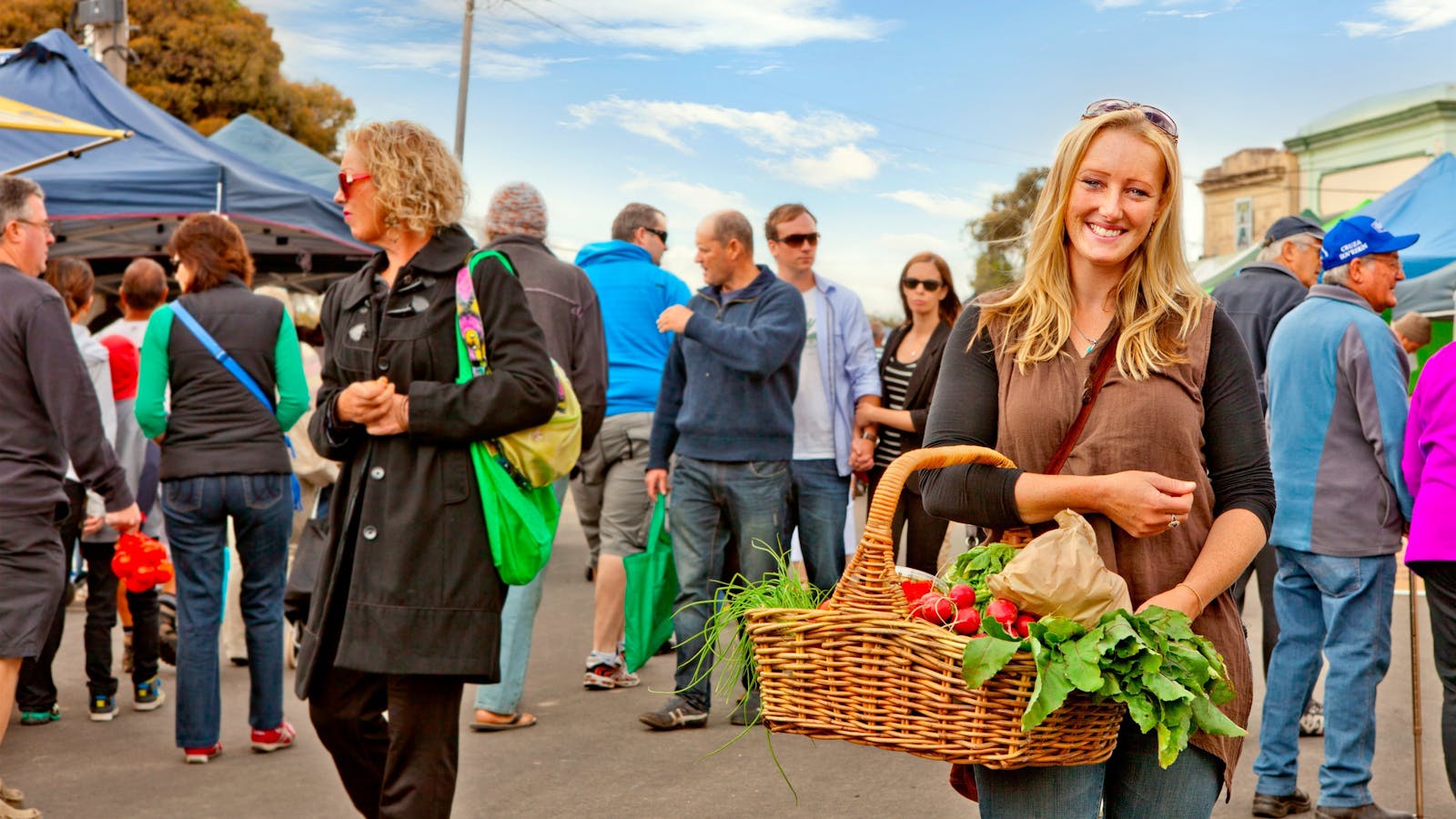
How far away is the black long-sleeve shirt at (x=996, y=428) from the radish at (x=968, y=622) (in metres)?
0.31

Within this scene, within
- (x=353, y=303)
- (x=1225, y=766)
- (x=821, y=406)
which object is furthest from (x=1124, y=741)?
(x=821, y=406)

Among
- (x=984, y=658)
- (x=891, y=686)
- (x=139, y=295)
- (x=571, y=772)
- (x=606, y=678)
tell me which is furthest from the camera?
(x=139, y=295)

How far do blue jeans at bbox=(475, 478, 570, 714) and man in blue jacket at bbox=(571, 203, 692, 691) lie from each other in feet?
2.63

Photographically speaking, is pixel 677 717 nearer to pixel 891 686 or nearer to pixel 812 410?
pixel 812 410

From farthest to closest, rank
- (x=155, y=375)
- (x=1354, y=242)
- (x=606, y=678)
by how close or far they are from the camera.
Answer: (x=606, y=678), (x=155, y=375), (x=1354, y=242)

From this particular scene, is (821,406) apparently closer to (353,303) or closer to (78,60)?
(353,303)

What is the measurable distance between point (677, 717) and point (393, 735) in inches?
110

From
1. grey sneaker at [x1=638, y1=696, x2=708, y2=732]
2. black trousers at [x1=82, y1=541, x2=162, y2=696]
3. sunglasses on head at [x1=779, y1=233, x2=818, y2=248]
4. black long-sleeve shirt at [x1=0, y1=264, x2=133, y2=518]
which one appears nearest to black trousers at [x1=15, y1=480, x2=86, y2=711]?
black trousers at [x1=82, y1=541, x2=162, y2=696]

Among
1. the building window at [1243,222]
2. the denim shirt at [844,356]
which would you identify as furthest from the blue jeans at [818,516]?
the building window at [1243,222]

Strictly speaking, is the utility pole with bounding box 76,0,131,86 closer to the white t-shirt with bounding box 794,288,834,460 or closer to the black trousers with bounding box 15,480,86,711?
the black trousers with bounding box 15,480,86,711

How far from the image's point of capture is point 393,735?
12.1ft

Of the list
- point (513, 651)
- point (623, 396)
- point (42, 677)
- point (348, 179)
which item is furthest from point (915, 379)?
point (42, 677)

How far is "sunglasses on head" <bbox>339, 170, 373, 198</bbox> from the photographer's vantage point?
12.6 feet

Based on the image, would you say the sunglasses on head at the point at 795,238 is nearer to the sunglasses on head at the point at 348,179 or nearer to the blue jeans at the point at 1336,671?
the blue jeans at the point at 1336,671
